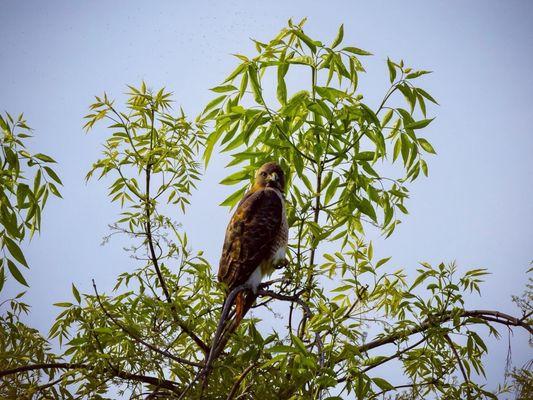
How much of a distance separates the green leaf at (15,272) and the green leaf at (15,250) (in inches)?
1.4

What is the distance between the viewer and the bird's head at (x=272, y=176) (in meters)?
3.37

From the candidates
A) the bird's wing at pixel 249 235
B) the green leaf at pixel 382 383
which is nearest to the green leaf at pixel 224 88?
the bird's wing at pixel 249 235

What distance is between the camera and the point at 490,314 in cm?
248

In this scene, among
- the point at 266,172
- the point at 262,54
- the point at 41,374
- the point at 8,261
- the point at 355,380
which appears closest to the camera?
the point at 355,380

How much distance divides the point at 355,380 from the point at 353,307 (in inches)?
24.3

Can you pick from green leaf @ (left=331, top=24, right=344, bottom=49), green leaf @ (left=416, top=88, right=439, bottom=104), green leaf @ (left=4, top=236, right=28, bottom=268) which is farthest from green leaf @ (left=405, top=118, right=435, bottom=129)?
green leaf @ (left=4, top=236, right=28, bottom=268)

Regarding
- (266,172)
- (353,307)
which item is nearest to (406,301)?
(353,307)

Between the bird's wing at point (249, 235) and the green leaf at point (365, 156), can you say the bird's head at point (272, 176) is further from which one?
the green leaf at point (365, 156)

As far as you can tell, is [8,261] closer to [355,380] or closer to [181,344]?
[181,344]

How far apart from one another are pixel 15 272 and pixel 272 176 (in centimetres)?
157

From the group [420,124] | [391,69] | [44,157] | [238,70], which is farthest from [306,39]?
[44,157]

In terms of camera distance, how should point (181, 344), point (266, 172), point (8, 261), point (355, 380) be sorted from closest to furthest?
point (355, 380) < point (8, 261) < point (181, 344) < point (266, 172)

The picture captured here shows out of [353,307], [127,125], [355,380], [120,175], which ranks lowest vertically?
[355,380]

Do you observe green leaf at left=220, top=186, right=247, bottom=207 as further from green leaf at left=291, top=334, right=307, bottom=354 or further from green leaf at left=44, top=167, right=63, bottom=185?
green leaf at left=291, top=334, right=307, bottom=354
